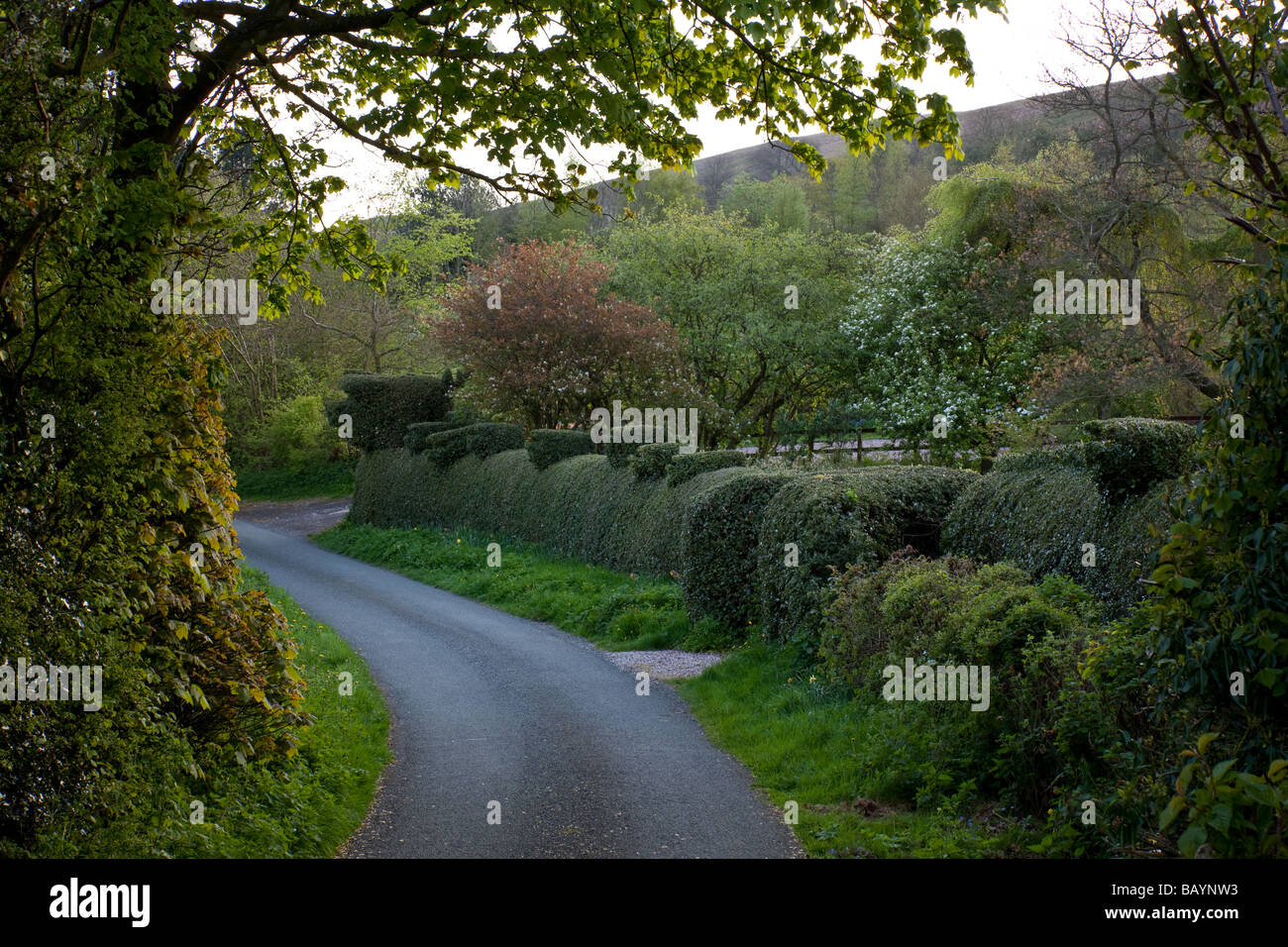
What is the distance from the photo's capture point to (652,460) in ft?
54.7

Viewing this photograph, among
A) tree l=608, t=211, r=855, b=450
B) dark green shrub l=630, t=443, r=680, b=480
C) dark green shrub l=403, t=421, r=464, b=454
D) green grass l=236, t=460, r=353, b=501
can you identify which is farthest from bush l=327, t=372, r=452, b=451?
dark green shrub l=630, t=443, r=680, b=480

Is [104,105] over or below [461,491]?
over

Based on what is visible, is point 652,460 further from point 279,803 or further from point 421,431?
point 421,431

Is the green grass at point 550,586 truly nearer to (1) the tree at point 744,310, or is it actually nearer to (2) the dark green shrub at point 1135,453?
(2) the dark green shrub at point 1135,453

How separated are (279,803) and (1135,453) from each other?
7.11m

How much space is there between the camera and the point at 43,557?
4.87 m

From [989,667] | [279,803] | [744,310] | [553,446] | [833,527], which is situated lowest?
[279,803]

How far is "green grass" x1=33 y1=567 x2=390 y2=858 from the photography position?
15.1ft

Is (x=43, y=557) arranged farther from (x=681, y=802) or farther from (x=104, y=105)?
(x=681, y=802)

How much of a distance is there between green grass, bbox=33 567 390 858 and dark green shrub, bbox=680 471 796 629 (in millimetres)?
4582

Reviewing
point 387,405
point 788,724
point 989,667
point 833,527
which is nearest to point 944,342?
point 387,405

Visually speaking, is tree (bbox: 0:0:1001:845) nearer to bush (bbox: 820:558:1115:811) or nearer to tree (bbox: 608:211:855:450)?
bush (bbox: 820:558:1115:811)

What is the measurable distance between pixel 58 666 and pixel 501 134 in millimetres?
4850
